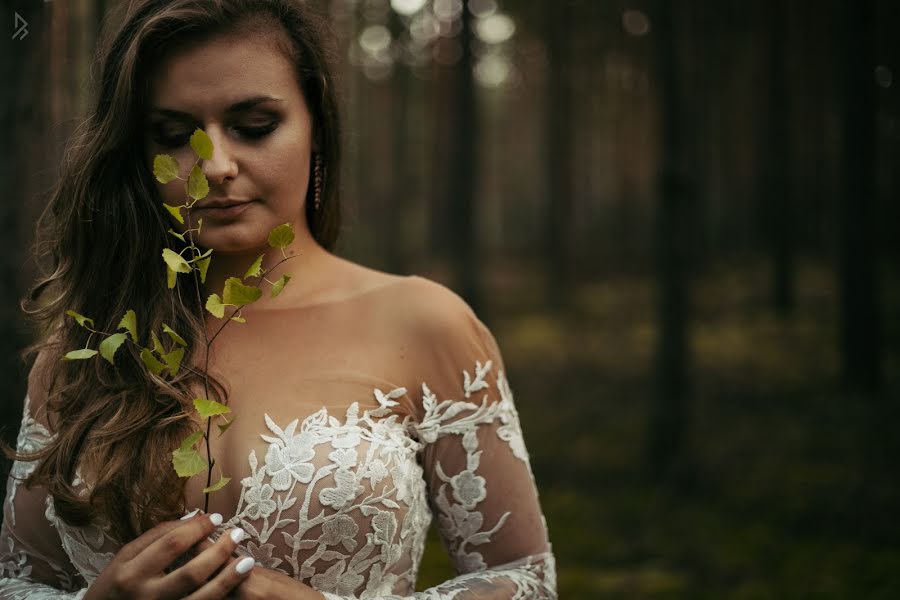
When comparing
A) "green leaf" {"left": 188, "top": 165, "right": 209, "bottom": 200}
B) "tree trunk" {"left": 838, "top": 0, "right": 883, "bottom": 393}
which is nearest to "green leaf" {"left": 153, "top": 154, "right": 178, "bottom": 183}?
"green leaf" {"left": 188, "top": 165, "right": 209, "bottom": 200}

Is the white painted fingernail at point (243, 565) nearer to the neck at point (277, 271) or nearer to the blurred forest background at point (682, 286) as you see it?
the neck at point (277, 271)

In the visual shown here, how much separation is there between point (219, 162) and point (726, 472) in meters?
7.66

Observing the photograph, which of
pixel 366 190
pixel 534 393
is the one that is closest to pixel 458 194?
pixel 534 393

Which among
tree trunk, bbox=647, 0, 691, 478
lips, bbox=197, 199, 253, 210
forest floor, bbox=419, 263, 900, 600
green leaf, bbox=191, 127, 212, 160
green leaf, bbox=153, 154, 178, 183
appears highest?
green leaf, bbox=191, 127, 212, 160

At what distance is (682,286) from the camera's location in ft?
26.6

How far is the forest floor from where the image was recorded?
21.3 ft

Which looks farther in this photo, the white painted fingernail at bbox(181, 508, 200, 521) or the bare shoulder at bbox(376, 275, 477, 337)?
the bare shoulder at bbox(376, 275, 477, 337)

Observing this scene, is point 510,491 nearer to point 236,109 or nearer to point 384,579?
point 384,579

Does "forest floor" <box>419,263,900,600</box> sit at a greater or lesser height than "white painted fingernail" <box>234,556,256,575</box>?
lesser

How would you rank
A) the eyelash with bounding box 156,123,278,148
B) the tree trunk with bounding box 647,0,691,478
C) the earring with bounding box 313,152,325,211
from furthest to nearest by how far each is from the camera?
the tree trunk with bounding box 647,0,691,478 < the earring with bounding box 313,152,325,211 < the eyelash with bounding box 156,123,278,148

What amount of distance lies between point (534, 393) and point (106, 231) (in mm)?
11044

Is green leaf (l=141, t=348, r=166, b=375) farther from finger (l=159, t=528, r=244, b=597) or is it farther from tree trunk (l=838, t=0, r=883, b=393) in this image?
tree trunk (l=838, t=0, r=883, b=393)

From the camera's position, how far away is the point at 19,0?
3594 millimetres

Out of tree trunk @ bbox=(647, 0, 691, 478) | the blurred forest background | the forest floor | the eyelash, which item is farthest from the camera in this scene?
tree trunk @ bbox=(647, 0, 691, 478)
